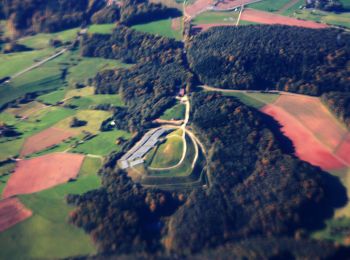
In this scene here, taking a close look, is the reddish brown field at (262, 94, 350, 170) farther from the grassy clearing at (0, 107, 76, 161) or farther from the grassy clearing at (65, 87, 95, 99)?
the grassy clearing at (0, 107, 76, 161)

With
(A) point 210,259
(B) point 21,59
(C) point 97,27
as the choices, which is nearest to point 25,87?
(B) point 21,59

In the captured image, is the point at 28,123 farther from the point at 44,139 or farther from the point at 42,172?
the point at 42,172

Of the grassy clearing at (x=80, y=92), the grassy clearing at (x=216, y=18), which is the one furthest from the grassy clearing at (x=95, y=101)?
the grassy clearing at (x=216, y=18)

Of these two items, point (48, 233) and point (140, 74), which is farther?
point (140, 74)

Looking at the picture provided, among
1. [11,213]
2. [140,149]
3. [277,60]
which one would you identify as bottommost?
[11,213]

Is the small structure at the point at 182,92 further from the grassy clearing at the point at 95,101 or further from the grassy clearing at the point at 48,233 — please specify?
the grassy clearing at the point at 48,233

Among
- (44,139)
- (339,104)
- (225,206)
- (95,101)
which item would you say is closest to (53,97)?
(95,101)

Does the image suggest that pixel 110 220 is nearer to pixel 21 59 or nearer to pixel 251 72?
pixel 251 72
